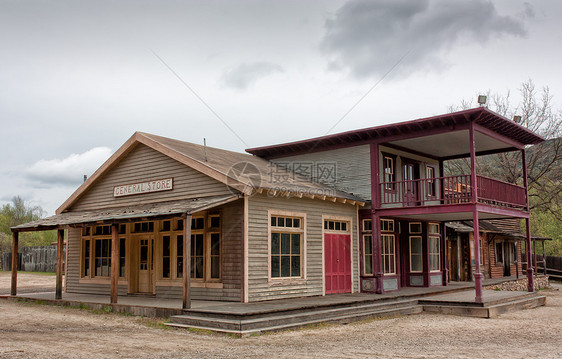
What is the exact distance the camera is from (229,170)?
1405 cm

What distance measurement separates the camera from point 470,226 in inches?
943

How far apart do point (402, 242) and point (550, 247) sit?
36.3m

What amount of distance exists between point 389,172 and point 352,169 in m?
1.28

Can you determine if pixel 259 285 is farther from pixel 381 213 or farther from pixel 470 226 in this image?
pixel 470 226

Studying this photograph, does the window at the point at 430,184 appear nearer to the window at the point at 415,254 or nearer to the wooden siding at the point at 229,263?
the window at the point at 415,254

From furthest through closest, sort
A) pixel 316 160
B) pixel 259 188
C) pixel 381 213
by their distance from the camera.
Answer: pixel 316 160 < pixel 381 213 < pixel 259 188

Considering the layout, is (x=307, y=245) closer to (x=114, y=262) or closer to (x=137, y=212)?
(x=137, y=212)

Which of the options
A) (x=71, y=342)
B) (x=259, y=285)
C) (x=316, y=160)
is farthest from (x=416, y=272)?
(x=71, y=342)

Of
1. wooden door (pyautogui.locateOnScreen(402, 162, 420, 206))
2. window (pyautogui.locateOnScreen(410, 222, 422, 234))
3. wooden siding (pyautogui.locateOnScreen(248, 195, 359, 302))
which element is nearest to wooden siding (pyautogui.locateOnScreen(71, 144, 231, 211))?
wooden siding (pyautogui.locateOnScreen(248, 195, 359, 302))

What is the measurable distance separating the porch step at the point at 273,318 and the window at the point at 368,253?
3.20m

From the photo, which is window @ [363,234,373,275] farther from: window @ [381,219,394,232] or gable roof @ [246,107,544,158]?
gable roof @ [246,107,544,158]

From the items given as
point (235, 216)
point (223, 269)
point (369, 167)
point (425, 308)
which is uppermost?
point (369, 167)

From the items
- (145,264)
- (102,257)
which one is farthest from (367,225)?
(102,257)

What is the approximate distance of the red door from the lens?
50.7 feet
